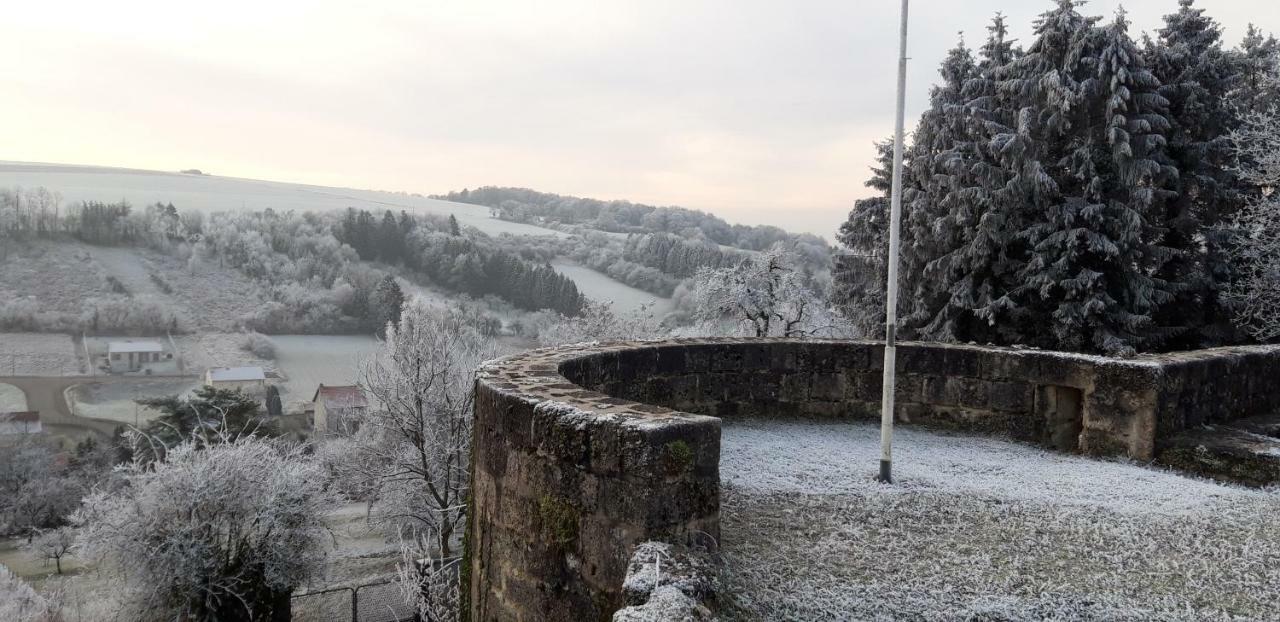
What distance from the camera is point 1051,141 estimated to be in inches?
692

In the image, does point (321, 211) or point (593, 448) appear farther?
point (321, 211)

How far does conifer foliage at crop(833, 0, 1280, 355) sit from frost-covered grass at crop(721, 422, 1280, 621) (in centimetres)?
1181

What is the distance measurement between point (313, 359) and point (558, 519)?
1625 inches

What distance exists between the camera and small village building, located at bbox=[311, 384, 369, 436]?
89.0 feet

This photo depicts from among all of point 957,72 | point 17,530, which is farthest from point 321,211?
point 957,72

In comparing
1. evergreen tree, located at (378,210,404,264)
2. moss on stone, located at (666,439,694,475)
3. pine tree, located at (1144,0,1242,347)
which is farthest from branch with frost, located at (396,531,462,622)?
evergreen tree, located at (378,210,404,264)

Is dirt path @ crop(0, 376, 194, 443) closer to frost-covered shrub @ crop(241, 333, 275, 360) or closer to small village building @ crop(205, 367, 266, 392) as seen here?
small village building @ crop(205, 367, 266, 392)

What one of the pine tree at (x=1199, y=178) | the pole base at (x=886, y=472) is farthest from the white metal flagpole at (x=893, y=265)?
the pine tree at (x=1199, y=178)

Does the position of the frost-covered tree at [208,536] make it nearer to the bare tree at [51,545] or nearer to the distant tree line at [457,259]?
the bare tree at [51,545]

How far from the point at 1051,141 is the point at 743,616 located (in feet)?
57.8

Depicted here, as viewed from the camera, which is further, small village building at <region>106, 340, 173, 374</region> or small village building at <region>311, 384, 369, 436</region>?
small village building at <region>106, 340, 173, 374</region>

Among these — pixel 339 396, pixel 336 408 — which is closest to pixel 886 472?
pixel 336 408

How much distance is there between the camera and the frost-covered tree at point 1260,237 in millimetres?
13836

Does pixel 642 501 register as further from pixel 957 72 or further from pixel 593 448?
pixel 957 72
